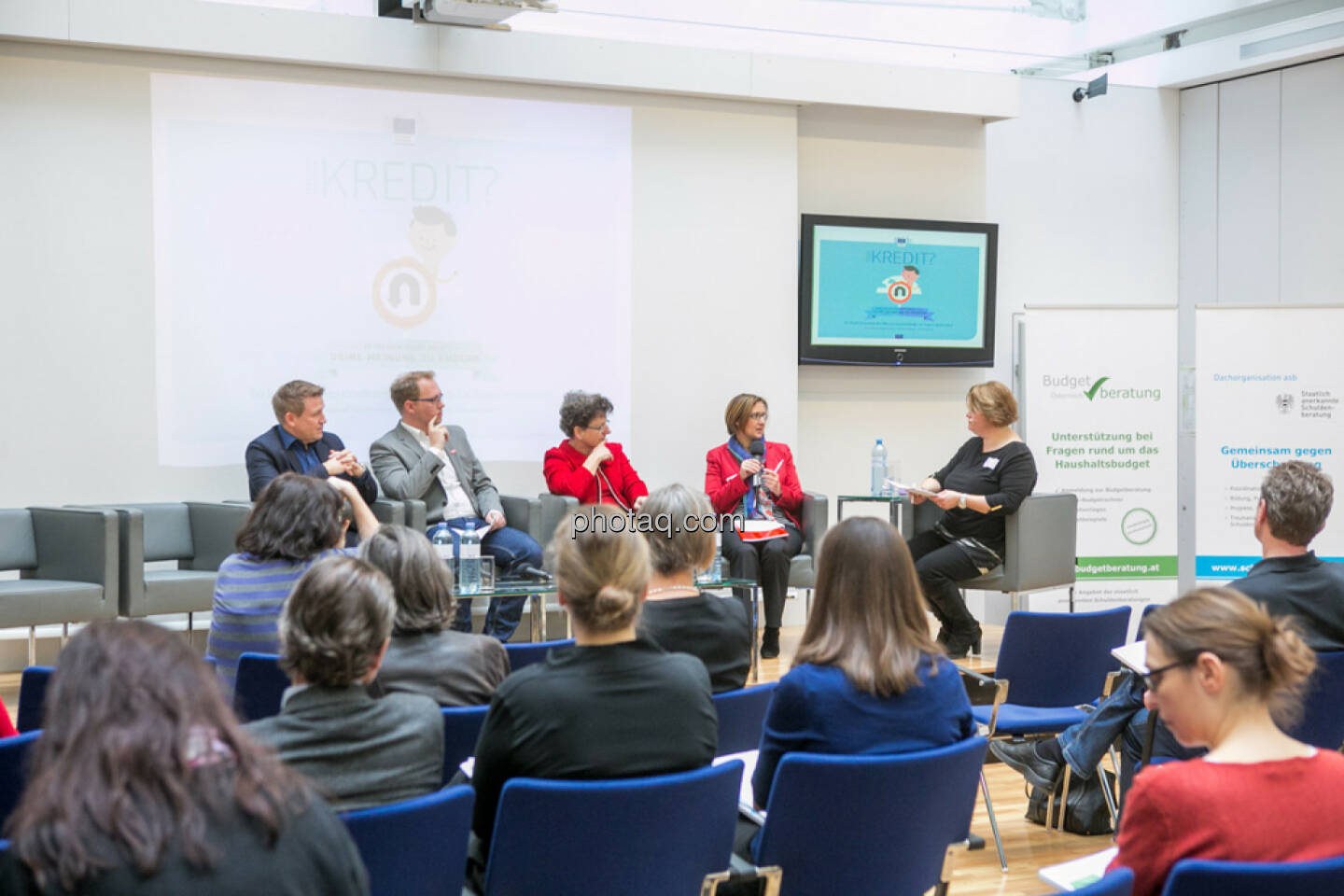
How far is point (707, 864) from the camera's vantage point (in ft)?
6.96

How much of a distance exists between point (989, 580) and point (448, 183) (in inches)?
135

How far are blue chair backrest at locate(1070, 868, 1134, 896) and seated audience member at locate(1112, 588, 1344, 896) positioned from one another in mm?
106

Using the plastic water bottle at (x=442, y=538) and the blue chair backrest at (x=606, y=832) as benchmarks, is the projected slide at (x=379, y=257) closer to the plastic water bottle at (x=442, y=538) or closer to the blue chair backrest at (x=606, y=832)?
the plastic water bottle at (x=442, y=538)

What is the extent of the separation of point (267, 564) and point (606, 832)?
5.23ft

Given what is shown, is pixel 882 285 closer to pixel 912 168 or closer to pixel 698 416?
pixel 912 168

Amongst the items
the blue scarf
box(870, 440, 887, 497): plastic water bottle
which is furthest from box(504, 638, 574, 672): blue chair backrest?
box(870, 440, 887, 497): plastic water bottle

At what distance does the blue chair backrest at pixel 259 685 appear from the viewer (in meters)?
2.92

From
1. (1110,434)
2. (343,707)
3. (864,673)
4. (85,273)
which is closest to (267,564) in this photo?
(343,707)

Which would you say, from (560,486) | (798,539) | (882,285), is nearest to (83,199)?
(560,486)

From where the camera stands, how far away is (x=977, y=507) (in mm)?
6098

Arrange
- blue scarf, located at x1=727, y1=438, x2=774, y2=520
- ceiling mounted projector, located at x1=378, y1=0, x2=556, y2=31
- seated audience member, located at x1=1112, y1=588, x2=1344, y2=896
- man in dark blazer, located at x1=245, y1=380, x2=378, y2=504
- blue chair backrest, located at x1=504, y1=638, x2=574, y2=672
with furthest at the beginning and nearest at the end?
blue scarf, located at x1=727, y1=438, x2=774, y2=520, ceiling mounted projector, located at x1=378, y1=0, x2=556, y2=31, man in dark blazer, located at x1=245, y1=380, x2=378, y2=504, blue chair backrest, located at x1=504, y1=638, x2=574, y2=672, seated audience member, located at x1=1112, y1=588, x2=1344, y2=896

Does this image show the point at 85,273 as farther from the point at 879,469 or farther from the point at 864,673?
the point at 864,673

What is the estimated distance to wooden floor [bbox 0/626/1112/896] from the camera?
344cm

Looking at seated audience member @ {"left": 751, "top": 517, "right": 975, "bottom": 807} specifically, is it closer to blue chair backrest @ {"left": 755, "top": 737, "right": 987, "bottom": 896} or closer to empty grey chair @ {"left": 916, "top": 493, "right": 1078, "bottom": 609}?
blue chair backrest @ {"left": 755, "top": 737, "right": 987, "bottom": 896}
